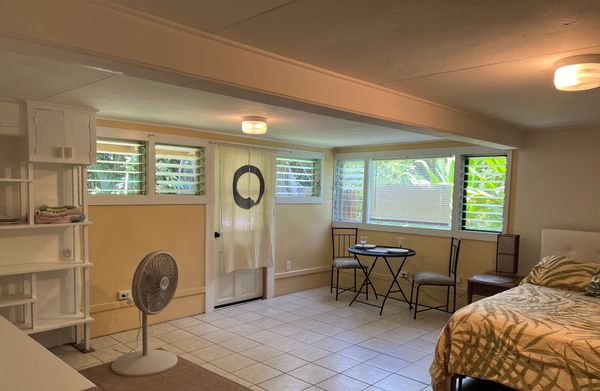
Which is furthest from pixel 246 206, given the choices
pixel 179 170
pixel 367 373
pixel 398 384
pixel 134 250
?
pixel 398 384

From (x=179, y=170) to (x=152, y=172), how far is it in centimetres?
35

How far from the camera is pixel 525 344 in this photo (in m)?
2.58

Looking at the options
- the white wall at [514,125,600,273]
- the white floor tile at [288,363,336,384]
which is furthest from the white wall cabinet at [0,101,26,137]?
the white wall at [514,125,600,273]

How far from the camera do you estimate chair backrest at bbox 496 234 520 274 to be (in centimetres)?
439

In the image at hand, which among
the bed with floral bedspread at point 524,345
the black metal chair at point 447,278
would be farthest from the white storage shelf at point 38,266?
the black metal chair at point 447,278

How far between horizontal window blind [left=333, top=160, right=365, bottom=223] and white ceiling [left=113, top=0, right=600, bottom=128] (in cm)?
364

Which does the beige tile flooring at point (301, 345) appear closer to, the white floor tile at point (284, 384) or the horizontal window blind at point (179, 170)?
the white floor tile at point (284, 384)

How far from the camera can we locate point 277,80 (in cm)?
205

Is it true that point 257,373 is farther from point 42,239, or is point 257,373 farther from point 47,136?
point 47,136

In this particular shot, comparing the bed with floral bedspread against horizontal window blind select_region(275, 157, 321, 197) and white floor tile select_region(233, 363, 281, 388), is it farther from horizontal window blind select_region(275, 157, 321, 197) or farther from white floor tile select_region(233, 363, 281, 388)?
horizontal window blind select_region(275, 157, 321, 197)

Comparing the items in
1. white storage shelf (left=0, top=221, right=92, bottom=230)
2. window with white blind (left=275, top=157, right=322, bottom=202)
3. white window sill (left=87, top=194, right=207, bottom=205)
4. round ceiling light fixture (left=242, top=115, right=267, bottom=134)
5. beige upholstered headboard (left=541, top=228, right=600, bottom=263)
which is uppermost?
round ceiling light fixture (left=242, top=115, right=267, bottom=134)

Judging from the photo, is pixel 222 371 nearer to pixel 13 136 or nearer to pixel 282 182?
pixel 13 136

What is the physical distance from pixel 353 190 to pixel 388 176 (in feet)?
2.08

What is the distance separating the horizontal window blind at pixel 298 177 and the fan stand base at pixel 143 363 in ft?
8.98
